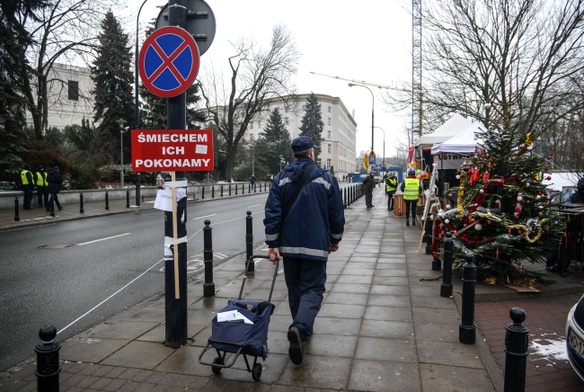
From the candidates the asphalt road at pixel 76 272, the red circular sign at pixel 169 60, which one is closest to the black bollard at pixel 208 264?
the asphalt road at pixel 76 272

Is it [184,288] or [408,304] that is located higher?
[184,288]

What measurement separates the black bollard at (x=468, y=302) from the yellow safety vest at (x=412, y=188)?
10698 mm

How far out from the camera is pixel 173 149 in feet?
14.5

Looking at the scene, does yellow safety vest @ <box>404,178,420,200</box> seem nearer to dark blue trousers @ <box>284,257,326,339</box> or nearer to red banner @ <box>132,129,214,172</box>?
dark blue trousers @ <box>284,257,326,339</box>

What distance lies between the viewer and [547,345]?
4.65 metres

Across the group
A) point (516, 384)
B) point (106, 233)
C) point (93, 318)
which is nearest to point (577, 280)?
point (516, 384)

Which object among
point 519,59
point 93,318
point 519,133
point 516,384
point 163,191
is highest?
point 519,59

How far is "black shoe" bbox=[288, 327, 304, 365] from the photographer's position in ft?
12.7

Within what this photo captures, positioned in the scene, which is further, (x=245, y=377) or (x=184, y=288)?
(x=184, y=288)

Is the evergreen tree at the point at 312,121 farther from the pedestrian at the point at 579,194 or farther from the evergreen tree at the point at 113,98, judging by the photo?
the pedestrian at the point at 579,194

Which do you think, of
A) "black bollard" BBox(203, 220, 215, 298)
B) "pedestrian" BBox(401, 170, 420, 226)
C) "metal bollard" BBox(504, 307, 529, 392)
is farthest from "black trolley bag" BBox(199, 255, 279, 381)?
"pedestrian" BBox(401, 170, 420, 226)

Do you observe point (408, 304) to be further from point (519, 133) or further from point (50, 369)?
point (50, 369)

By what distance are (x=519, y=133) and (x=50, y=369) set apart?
7.10m

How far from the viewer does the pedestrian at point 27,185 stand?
64.2 feet
